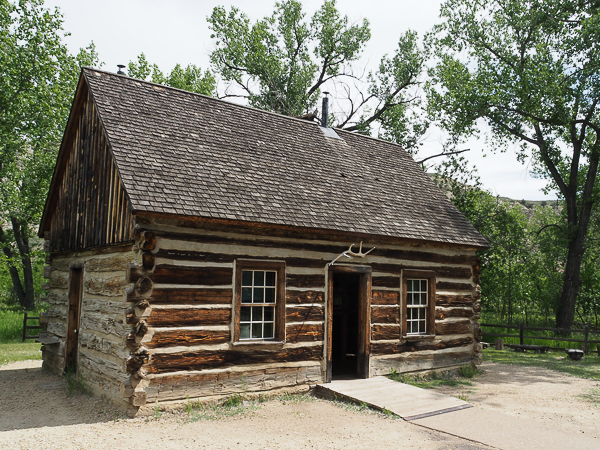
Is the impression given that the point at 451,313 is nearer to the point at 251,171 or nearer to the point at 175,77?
the point at 251,171

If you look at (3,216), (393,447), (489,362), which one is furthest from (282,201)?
(3,216)

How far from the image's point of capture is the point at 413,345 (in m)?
11.4

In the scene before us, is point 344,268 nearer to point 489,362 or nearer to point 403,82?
point 489,362

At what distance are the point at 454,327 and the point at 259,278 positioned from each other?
224 inches

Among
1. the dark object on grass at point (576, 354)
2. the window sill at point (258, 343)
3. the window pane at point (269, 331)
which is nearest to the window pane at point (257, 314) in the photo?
the window pane at point (269, 331)

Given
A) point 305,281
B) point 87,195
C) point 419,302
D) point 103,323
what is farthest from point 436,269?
point 87,195

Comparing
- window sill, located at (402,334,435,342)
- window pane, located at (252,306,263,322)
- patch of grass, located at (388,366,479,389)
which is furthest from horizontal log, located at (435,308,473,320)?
window pane, located at (252,306,263,322)

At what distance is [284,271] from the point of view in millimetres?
9391

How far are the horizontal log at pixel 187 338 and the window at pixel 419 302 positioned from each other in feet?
15.3

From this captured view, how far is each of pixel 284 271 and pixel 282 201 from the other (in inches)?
55.3

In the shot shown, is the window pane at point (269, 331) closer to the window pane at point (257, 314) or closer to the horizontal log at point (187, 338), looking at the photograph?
the window pane at point (257, 314)

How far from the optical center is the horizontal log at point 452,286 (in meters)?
12.0

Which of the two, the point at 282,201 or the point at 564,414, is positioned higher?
Result: the point at 282,201

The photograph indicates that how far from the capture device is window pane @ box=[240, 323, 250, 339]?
8953 millimetres
